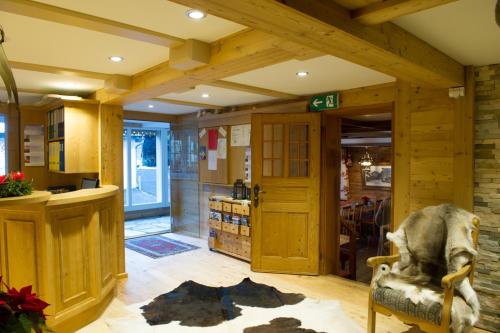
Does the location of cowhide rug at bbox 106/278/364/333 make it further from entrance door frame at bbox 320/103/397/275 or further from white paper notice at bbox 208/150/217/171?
white paper notice at bbox 208/150/217/171

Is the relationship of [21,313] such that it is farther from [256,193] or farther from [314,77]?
[256,193]

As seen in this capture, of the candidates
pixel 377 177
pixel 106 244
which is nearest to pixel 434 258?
pixel 106 244

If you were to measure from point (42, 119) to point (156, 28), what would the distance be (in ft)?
11.7

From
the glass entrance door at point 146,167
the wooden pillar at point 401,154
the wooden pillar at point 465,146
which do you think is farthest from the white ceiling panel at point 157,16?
the glass entrance door at point 146,167

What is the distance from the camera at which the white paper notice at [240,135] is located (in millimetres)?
5109

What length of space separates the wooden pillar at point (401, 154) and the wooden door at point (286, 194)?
1011 millimetres

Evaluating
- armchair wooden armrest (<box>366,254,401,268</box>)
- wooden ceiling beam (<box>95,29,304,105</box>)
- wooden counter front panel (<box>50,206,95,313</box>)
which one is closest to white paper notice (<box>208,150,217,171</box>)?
wooden ceiling beam (<box>95,29,304,105</box>)

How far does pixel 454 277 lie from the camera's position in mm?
2227

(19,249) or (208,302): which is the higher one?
(19,249)

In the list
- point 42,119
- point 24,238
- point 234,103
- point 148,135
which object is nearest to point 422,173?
point 234,103

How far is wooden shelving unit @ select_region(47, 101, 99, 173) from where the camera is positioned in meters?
3.89

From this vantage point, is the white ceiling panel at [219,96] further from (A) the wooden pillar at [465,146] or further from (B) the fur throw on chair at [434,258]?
(B) the fur throw on chair at [434,258]

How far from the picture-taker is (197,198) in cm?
607

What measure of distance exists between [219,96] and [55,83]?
6.12 ft
